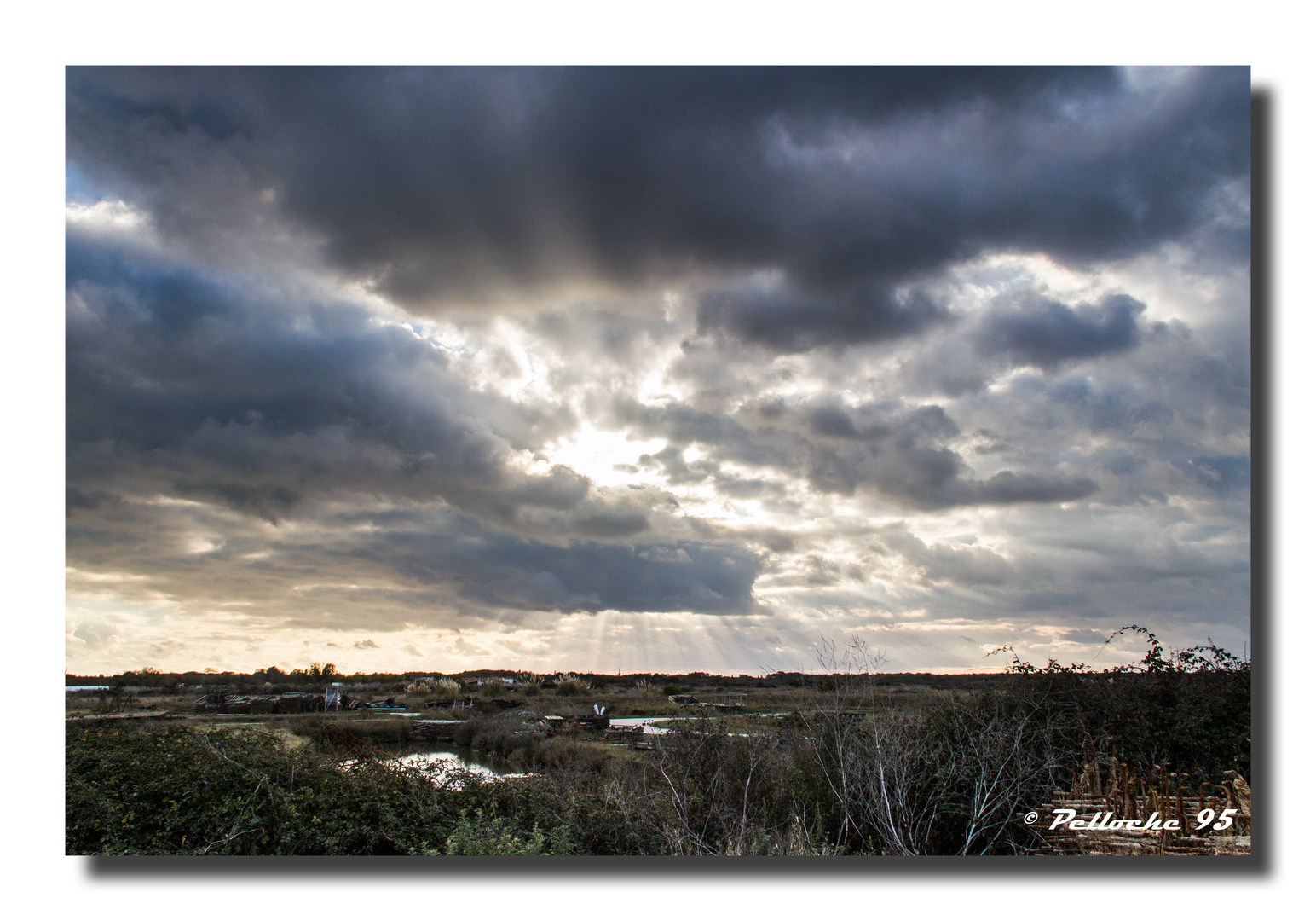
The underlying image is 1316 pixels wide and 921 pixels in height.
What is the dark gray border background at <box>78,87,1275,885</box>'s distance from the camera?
4594 mm

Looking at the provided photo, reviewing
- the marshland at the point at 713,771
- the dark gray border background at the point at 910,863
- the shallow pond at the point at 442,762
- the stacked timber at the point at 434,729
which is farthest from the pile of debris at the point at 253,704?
the dark gray border background at the point at 910,863

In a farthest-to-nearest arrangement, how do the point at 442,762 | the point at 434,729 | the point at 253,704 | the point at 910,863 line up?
the point at 434,729, the point at 253,704, the point at 442,762, the point at 910,863

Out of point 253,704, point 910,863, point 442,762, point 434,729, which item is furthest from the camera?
point 434,729

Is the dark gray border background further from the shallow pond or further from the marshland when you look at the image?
the shallow pond

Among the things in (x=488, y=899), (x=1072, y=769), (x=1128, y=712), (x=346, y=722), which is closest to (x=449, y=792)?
(x=488, y=899)

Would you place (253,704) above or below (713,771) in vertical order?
above

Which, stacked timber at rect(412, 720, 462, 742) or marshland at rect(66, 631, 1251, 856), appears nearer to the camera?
marshland at rect(66, 631, 1251, 856)

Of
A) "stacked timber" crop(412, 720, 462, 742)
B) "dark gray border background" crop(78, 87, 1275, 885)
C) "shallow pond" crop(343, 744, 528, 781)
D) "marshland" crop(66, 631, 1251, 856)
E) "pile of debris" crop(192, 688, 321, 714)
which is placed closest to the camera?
"dark gray border background" crop(78, 87, 1275, 885)

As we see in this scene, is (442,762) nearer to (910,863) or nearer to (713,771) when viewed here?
(713,771)

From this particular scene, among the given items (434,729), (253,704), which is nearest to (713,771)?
(434,729)

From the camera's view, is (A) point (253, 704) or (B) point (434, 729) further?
(B) point (434, 729)

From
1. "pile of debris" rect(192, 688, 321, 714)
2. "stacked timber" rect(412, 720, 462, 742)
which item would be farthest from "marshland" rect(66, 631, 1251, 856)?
"stacked timber" rect(412, 720, 462, 742)

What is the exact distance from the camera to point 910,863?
467 centimetres

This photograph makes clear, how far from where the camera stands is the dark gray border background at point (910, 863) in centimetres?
459
